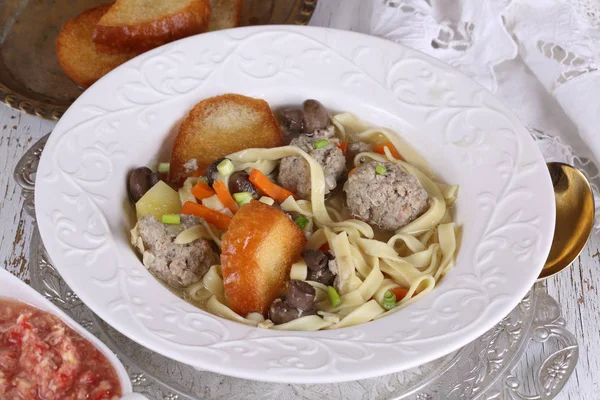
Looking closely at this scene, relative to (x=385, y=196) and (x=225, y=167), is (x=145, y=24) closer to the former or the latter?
(x=225, y=167)

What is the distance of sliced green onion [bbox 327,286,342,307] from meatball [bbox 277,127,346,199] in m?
0.77

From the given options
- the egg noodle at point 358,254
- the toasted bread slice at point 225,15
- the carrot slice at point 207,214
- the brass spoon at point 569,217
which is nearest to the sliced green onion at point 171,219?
the carrot slice at point 207,214

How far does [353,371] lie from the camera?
3.63m

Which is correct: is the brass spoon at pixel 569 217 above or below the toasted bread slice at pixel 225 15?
below

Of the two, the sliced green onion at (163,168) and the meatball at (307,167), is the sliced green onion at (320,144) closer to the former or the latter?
the meatball at (307,167)

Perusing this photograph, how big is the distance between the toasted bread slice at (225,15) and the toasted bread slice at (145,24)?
0.30 metres

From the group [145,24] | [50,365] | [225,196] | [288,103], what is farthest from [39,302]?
[145,24]

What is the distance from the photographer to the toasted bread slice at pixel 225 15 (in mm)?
6184

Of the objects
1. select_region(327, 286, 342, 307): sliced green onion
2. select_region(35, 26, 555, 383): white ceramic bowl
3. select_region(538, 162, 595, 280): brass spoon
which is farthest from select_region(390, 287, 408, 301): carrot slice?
select_region(538, 162, 595, 280): brass spoon

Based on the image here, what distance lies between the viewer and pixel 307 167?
477 cm

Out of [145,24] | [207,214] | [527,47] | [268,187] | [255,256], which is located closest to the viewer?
[255,256]

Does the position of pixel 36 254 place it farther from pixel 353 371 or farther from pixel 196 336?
pixel 353 371

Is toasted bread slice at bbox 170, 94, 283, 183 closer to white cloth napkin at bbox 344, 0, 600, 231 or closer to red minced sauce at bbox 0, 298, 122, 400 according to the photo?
red minced sauce at bbox 0, 298, 122, 400

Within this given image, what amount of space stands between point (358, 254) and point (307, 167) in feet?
2.38
